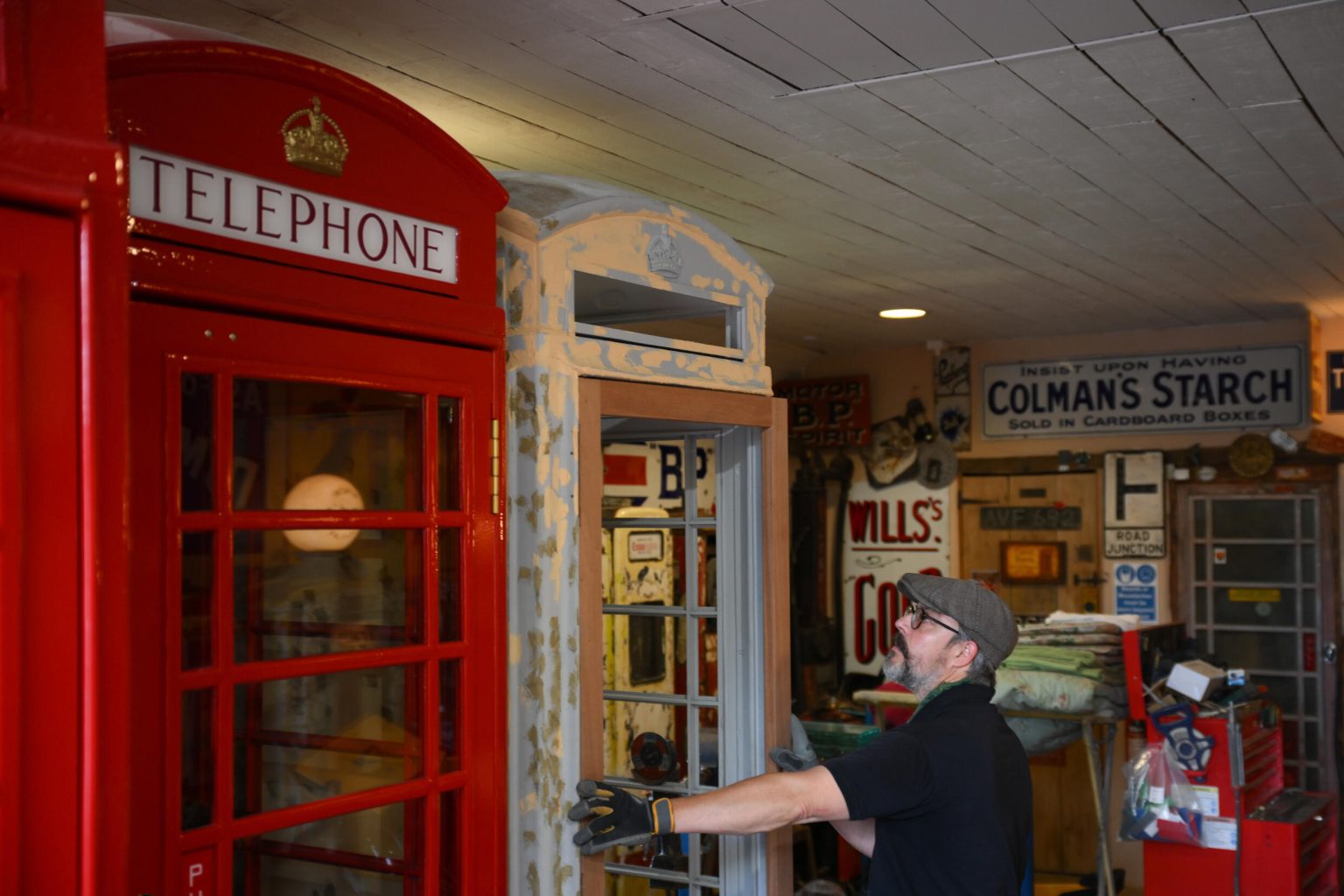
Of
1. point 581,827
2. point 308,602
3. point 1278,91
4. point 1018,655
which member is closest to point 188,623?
point 308,602

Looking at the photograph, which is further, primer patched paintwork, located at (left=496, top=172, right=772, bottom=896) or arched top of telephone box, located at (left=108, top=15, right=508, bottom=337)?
primer patched paintwork, located at (left=496, top=172, right=772, bottom=896)

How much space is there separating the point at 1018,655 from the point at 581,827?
3404 millimetres

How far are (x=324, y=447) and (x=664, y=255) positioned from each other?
3.92 ft

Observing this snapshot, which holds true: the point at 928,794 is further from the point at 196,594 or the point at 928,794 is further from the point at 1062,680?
the point at 1062,680

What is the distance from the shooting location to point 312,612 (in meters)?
2.40

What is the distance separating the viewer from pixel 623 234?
318 cm

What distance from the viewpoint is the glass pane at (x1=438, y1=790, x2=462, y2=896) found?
2.61m

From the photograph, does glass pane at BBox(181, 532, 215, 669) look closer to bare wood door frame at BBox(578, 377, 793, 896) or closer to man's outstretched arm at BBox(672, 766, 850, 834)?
bare wood door frame at BBox(578, 377, 793, 896)

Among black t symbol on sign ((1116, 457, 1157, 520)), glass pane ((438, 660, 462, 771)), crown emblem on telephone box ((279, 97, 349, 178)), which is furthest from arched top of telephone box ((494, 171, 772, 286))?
black t symbol on sign ((1116, 457, 1157, 520))

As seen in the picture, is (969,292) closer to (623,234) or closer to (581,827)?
(623,234)

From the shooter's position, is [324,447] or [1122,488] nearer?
[324,447]

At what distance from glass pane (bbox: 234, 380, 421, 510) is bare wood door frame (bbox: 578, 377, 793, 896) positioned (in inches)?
21.8

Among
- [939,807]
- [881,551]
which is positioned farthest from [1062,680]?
[881,551]

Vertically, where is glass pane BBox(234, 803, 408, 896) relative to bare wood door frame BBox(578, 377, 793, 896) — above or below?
below
